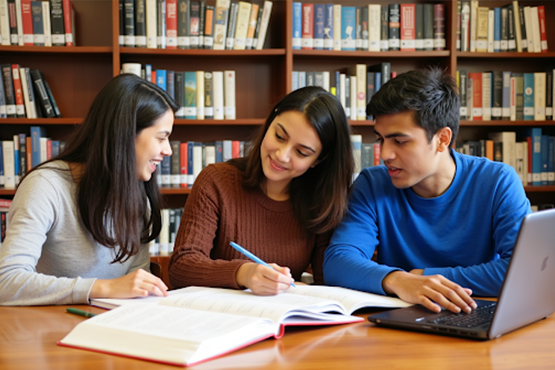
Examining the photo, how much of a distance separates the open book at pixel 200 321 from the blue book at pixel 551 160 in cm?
240

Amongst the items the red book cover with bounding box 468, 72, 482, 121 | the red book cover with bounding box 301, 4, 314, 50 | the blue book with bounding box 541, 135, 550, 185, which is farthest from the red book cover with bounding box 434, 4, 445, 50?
the blue book with bounding box 541, 135, 550, 185

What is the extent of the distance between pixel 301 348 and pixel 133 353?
25 cm

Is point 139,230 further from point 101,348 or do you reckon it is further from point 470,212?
point 470,212

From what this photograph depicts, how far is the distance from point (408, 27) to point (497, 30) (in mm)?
509

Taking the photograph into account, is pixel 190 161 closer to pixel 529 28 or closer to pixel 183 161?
pixel 183 161

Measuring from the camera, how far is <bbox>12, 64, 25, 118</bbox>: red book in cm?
285

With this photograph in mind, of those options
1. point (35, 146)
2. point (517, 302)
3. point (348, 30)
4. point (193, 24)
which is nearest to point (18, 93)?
point (35, 146)

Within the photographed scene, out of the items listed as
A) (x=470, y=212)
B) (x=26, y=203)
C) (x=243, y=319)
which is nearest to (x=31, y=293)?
(x=26, y=203)

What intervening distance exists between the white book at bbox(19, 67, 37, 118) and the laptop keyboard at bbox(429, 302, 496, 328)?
8.33 feet

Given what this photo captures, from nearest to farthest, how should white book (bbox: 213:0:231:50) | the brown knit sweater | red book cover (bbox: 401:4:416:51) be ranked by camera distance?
the brown knit sweater → white book (bbox: 213:0:231:50) → red book cover (bbox: 401:4:416:51)

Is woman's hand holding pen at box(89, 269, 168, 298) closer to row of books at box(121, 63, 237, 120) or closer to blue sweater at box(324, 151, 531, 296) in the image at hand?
blue sweater at box(324, 151, 531, 296)

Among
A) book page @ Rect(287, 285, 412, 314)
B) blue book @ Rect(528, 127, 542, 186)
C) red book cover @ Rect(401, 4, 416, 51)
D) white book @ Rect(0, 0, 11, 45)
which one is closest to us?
book page @ Rect(287, 285, 412, 314)

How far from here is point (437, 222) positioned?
150 cm

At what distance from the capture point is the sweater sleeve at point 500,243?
1.23 meters
